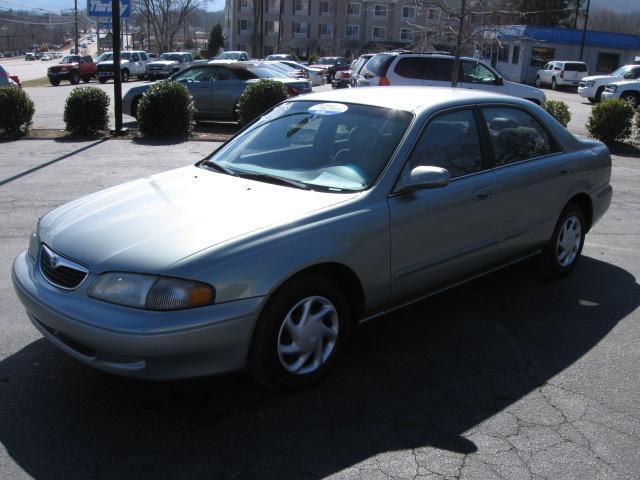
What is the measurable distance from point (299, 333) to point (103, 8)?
571 inches

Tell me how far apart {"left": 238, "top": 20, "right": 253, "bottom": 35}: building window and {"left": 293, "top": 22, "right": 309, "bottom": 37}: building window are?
5676mm

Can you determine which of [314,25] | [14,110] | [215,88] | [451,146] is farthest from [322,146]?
[314,25]

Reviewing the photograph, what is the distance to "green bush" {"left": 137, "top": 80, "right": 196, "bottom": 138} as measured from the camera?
1370 cm

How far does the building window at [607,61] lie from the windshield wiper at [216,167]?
191 feet

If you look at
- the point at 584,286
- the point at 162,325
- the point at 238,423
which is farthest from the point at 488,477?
the point at 584,286

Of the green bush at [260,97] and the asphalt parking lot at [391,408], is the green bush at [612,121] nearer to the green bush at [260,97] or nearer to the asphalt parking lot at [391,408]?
the green bush at [260,97]

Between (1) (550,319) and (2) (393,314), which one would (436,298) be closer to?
(2) (393,314)

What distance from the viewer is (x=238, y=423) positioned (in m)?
3.39

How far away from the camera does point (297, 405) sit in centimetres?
357

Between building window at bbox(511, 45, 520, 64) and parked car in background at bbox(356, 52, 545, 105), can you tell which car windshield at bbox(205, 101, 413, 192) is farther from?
building window at bbox(511, 45, 520, 64)

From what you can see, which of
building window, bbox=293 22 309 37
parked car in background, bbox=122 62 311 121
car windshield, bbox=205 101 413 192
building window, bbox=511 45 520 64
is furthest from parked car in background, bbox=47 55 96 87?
building window, bbox=293 22 309 37

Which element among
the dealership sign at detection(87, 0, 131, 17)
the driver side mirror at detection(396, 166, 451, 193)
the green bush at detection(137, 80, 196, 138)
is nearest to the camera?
the driver side mirror at detection(396, 166, 451, 193)

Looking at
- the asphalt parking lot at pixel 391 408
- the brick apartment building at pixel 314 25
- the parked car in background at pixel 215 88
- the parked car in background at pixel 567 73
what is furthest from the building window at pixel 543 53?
the asphalt parking lot at pixel 391 408

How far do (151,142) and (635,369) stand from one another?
11.0 meters
